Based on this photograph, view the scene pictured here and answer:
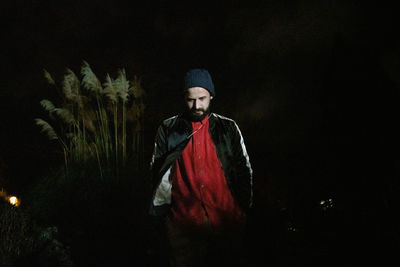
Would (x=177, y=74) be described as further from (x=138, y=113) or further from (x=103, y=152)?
(x=103, y=152)

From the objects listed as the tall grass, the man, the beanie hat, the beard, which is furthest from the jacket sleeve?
the tall grass

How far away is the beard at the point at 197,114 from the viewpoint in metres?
2.21

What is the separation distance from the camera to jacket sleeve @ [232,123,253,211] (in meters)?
2.21

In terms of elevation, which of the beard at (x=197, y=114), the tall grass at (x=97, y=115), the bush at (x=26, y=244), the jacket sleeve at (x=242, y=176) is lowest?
the bush at (x=26, y=244)

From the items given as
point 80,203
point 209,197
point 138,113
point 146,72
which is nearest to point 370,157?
point 209,197

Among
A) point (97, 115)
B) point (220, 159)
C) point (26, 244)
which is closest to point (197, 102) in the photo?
point (220, 159)

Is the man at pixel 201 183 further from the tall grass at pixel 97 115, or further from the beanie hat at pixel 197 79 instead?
the tall grass at pixel 97 115

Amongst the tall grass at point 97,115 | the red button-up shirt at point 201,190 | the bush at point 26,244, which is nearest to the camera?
the red button-up shirt at point 201,190

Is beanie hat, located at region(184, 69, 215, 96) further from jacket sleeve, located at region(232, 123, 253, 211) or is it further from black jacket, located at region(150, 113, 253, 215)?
jacket sleeve, located at region(232, 123, 253, 211)

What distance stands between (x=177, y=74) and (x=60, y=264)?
9.91 feet

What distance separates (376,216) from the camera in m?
2.74

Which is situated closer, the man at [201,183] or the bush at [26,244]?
the man at [201,183]

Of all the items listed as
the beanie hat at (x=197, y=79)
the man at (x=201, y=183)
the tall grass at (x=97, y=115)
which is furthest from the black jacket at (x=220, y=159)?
the tall grass at (x=97, y=115)

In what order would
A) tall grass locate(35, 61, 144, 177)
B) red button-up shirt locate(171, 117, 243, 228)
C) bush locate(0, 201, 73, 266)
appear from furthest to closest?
tall grass locate(35, 61, 144, 177) < bush locate(0, 201, 73, 266) < red button-up shirt locate(171, 117, 243, 228)
